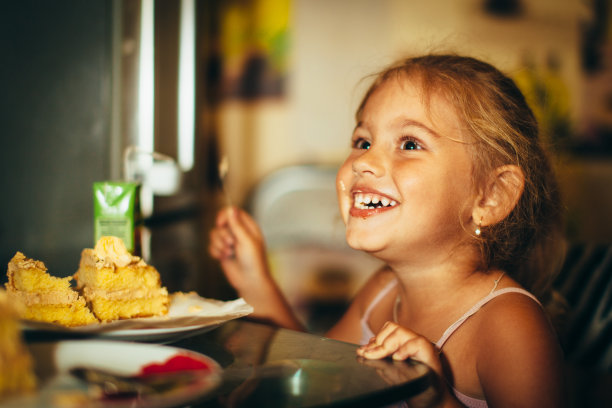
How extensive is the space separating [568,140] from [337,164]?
3.69 ft

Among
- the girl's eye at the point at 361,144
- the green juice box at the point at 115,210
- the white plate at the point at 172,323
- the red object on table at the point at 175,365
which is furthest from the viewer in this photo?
the girl's eye at the point at 361,144

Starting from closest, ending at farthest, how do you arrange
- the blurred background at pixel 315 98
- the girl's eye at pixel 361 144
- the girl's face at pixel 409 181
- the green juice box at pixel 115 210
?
the green juice box at pixel 115 210 → the girl's face at pixel 409 181 → the girl's eye at pixel 361 144 → the blurred background at pixel 315 98

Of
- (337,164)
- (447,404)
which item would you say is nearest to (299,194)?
(337,164)

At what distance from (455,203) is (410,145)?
139 millimetres

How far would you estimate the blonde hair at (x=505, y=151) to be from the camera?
1.10m

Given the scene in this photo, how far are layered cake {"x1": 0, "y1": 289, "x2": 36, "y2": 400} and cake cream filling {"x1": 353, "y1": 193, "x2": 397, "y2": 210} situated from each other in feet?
2.27

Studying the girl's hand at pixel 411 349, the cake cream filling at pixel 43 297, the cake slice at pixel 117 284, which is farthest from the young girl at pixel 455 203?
the cake cream filling at pixel 43 297

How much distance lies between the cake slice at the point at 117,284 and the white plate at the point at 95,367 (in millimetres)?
178

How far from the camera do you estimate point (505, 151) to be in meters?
1.10

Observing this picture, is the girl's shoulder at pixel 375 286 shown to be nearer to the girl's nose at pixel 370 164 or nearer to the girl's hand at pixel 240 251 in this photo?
the girl's hand at pixel 240 251

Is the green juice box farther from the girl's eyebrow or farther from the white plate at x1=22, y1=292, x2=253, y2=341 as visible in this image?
the girl's eyebrow

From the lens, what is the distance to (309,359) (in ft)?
2.34

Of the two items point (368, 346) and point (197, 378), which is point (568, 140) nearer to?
point (368, 346)

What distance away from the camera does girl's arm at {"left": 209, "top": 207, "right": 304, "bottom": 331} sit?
Answer: 1293mm
